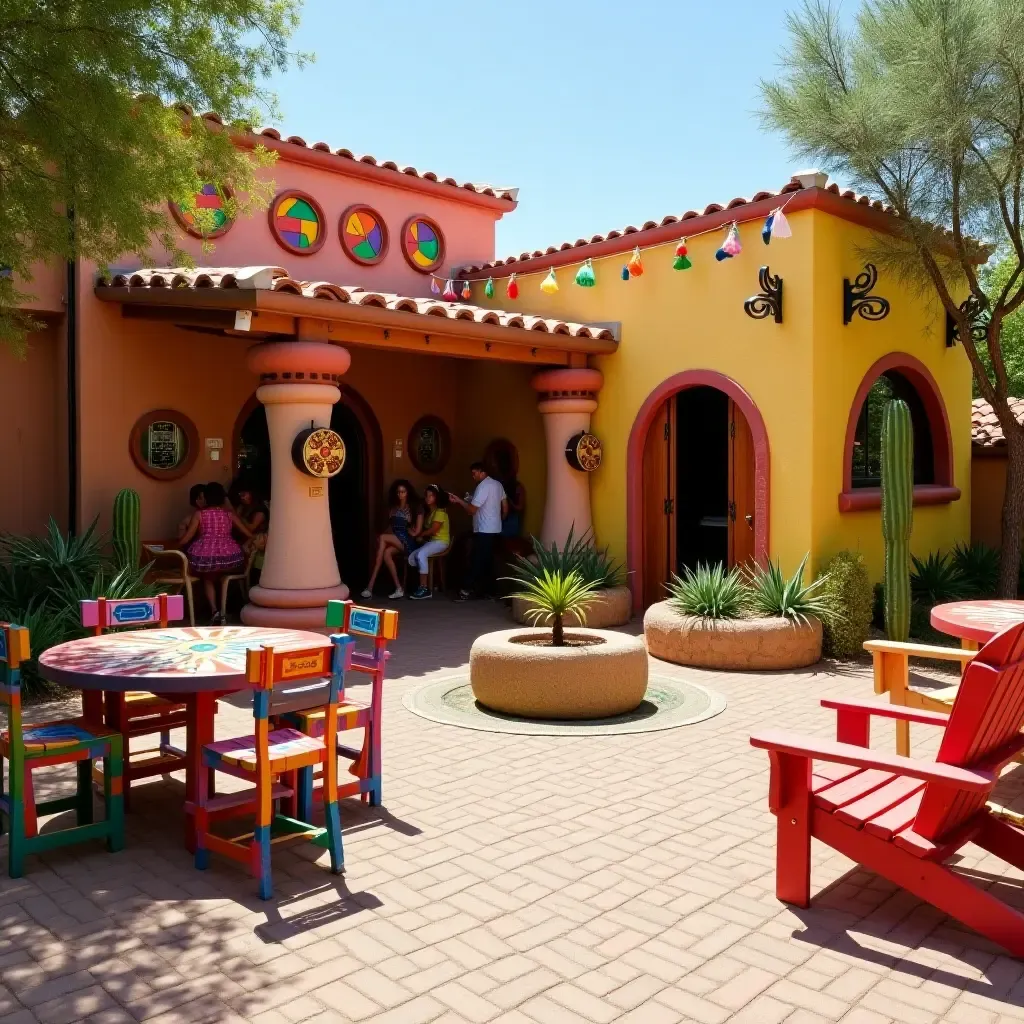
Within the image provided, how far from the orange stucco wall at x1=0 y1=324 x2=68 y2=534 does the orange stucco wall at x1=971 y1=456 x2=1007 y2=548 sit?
10598 mm

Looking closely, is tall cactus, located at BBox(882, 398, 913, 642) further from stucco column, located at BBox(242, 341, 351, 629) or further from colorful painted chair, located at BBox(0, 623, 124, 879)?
colorful painted chair, located at BBox(0, 623, 124, 879)

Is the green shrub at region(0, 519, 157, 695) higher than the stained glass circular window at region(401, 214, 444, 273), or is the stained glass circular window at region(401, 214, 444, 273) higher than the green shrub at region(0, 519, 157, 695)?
the stained glass circular window at region(401, 214, 444, 273)

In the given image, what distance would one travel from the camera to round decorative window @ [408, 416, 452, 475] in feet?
40.8

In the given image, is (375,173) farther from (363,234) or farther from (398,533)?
(398,533)

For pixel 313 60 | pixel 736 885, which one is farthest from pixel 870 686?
pixel 313 60

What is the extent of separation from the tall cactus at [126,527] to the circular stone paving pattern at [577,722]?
323 centimetres

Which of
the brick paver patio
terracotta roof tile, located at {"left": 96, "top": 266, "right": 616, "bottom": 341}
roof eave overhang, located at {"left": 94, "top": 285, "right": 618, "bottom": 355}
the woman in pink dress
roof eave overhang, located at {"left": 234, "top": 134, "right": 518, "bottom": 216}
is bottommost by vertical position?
the brick paver patio

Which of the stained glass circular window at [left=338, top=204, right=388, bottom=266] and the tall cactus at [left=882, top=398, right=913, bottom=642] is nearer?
the tall cactus at [left=882, top=398, right=913, bottom=642]

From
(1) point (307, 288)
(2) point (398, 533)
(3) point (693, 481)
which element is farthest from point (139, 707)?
(3) point (693, 481)

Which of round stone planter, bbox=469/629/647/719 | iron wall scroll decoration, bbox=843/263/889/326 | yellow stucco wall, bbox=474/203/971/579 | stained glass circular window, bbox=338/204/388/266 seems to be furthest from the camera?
stained glass circular window, bbox=338/204/388/266

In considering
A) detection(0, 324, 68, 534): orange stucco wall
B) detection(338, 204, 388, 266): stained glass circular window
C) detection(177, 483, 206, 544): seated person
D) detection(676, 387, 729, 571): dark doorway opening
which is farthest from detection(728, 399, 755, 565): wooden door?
detection(0, 324, 68, 534): orange stucco wall

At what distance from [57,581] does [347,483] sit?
4.53 m

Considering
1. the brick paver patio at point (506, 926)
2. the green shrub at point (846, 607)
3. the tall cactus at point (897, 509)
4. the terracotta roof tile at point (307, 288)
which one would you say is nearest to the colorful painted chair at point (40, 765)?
the brick paver patio at point (506, 926)

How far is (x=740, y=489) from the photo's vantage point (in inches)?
382
